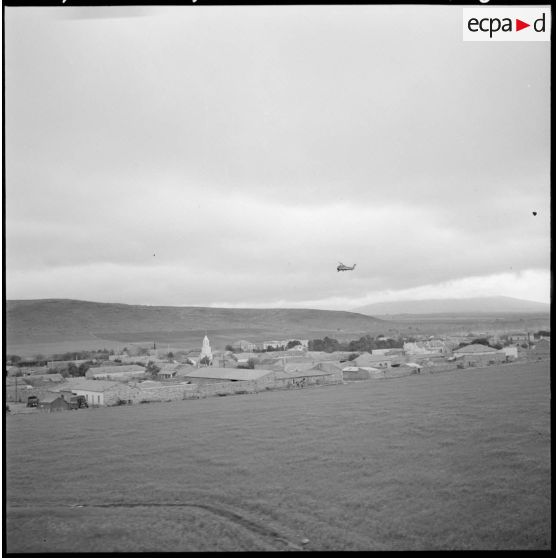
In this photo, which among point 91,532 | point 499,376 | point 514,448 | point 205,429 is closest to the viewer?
point 91,532

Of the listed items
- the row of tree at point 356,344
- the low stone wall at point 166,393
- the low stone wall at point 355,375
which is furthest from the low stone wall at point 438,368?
the low stone wall at point 166,393

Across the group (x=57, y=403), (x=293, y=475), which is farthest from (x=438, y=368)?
(x=57, y=403)

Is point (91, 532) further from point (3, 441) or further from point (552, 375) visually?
point (552, 375)

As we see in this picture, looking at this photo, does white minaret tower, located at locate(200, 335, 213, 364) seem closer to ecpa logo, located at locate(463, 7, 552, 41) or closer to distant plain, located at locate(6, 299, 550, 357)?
distant plain, located at locate(6, 299, 550, 357)

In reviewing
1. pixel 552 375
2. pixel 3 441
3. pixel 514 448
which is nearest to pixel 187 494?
pixel 3 441

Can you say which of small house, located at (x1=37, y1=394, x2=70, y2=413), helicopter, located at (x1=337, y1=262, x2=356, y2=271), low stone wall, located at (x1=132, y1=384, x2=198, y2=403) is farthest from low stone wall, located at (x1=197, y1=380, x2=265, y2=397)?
helicopter, located at (x1=337, y1=262, x2=356, y2=271)

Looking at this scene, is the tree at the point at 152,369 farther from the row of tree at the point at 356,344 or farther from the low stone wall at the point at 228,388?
the row of tree at the point at 356,344
